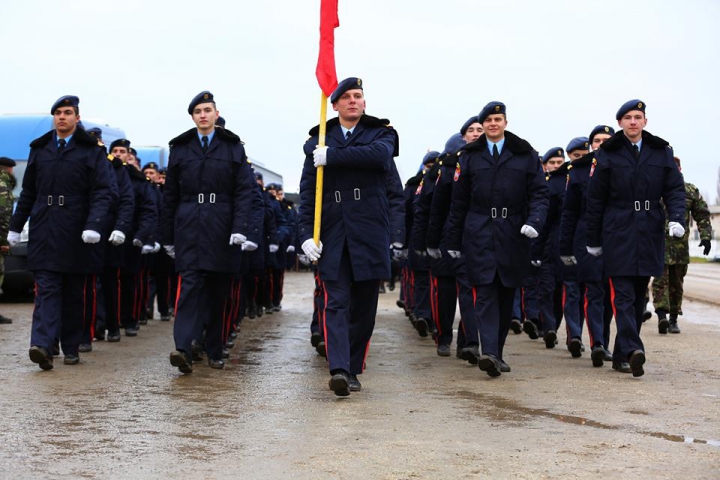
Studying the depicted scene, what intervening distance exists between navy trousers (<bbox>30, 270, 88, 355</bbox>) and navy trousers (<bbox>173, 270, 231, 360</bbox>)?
104 cm

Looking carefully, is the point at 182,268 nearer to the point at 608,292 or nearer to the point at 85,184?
the point at 85,184

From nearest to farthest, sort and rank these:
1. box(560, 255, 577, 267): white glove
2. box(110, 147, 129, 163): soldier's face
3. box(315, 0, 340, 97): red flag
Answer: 1. box(315, 0, 340, 97): red flag
2. box(560, 255, 577, 267): white glove
3. box(110, 147, 129, 163): soldier's face

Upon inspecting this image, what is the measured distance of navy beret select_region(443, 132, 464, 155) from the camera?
450 inches

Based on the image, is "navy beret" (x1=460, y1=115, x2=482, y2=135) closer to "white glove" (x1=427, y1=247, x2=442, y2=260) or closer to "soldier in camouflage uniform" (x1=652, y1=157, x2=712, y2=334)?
"white glove" (x1=427, y1=247, x2=442, y2=260)

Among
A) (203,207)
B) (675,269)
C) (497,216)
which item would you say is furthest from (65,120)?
(675,269)

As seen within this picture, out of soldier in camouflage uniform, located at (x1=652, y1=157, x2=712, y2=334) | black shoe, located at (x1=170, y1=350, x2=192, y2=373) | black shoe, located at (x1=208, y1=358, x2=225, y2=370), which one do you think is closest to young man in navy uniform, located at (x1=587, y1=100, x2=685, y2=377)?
black shoe, located at (x1=208, y1=358, x2=225, y2=370)

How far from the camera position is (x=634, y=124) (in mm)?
9000

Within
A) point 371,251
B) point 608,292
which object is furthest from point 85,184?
point 608,292

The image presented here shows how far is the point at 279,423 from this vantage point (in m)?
6.41

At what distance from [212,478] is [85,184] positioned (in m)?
5.00

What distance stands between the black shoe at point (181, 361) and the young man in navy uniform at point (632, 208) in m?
3.35

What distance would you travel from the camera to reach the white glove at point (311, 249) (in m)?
7.75

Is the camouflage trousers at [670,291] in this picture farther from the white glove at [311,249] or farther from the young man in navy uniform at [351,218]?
the white glove at [311,249]

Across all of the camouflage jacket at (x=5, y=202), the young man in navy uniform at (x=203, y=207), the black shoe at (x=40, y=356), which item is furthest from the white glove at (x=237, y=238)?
the camouflage jacket at (x=5, y=202)
